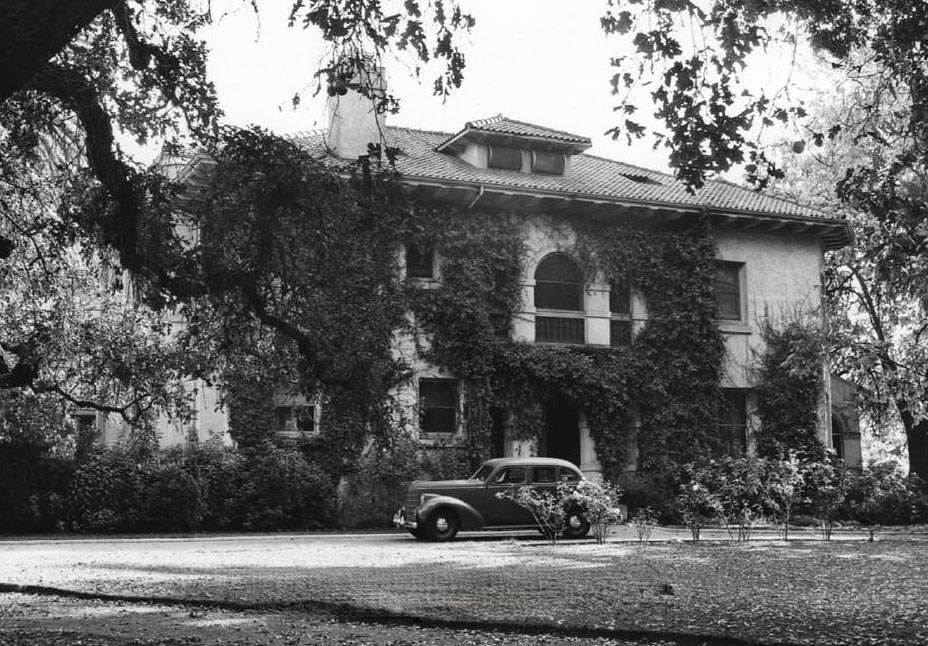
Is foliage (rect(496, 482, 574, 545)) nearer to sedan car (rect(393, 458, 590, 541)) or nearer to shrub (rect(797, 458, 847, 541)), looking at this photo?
sedan car (rect(393, 458, 590, 541))

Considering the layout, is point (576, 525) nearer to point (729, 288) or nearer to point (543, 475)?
point (543, 475)

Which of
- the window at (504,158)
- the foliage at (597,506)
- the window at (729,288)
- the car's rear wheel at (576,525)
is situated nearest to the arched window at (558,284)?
the window at (504,158)

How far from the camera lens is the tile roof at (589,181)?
24828 mm

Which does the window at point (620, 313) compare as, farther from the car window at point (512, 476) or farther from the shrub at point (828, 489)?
the shrub at point (828, 489)

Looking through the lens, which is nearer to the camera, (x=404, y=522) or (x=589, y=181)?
(x=404, y=522)

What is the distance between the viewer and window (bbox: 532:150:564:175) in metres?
27.0

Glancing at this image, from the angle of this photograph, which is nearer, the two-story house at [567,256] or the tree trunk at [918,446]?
the two-story house at [567,256]

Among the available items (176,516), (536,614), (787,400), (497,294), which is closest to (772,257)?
(787,400)

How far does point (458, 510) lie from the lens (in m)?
19.4

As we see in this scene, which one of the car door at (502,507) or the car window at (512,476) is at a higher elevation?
the car window at (512,476)

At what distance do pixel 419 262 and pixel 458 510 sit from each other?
7.23m

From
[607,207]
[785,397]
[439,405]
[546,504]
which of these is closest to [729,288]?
[785,397]

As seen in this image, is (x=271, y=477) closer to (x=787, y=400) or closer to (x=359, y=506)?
(x=359, y=506)

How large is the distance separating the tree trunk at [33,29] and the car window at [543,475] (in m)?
15.7
